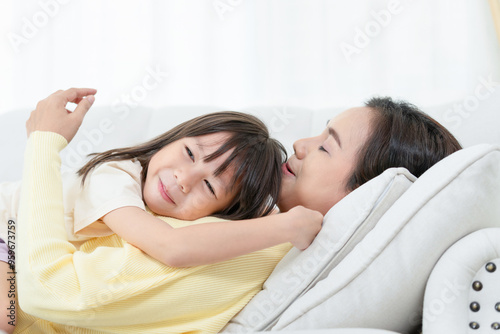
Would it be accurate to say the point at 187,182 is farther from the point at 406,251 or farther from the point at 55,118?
the point at 406,251

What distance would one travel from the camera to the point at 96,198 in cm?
109

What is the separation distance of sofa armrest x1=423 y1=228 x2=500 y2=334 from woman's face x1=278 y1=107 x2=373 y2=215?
0.40 meters

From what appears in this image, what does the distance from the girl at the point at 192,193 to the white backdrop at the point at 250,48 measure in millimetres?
1182

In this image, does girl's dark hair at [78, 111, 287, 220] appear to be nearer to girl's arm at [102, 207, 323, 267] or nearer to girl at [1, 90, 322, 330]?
girl at [1, 90, 322, 330]

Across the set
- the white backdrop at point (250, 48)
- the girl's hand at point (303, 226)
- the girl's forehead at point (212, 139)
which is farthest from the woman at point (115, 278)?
the white backdrop at point (250, 48)

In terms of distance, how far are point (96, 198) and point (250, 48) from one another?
1.61 metres

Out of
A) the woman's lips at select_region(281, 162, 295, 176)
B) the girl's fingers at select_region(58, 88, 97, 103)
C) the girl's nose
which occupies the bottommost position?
the woman's lips at select_region(281, 162, 295, 176)

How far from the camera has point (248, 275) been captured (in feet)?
3.54

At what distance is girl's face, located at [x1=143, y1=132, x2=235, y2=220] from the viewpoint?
1196 mm

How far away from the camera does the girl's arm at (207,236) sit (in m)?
0.97

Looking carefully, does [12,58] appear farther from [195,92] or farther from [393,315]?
[393,315]

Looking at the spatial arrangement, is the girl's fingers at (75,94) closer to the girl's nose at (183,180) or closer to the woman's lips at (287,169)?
the girl's nose at (183,180)

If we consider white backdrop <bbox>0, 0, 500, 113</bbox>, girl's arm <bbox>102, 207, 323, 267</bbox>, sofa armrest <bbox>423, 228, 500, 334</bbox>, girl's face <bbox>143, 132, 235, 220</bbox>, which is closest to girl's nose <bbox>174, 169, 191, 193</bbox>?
girl's face <bbox>143, 132, 235, 220</bbox>

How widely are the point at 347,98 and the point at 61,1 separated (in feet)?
4.66
